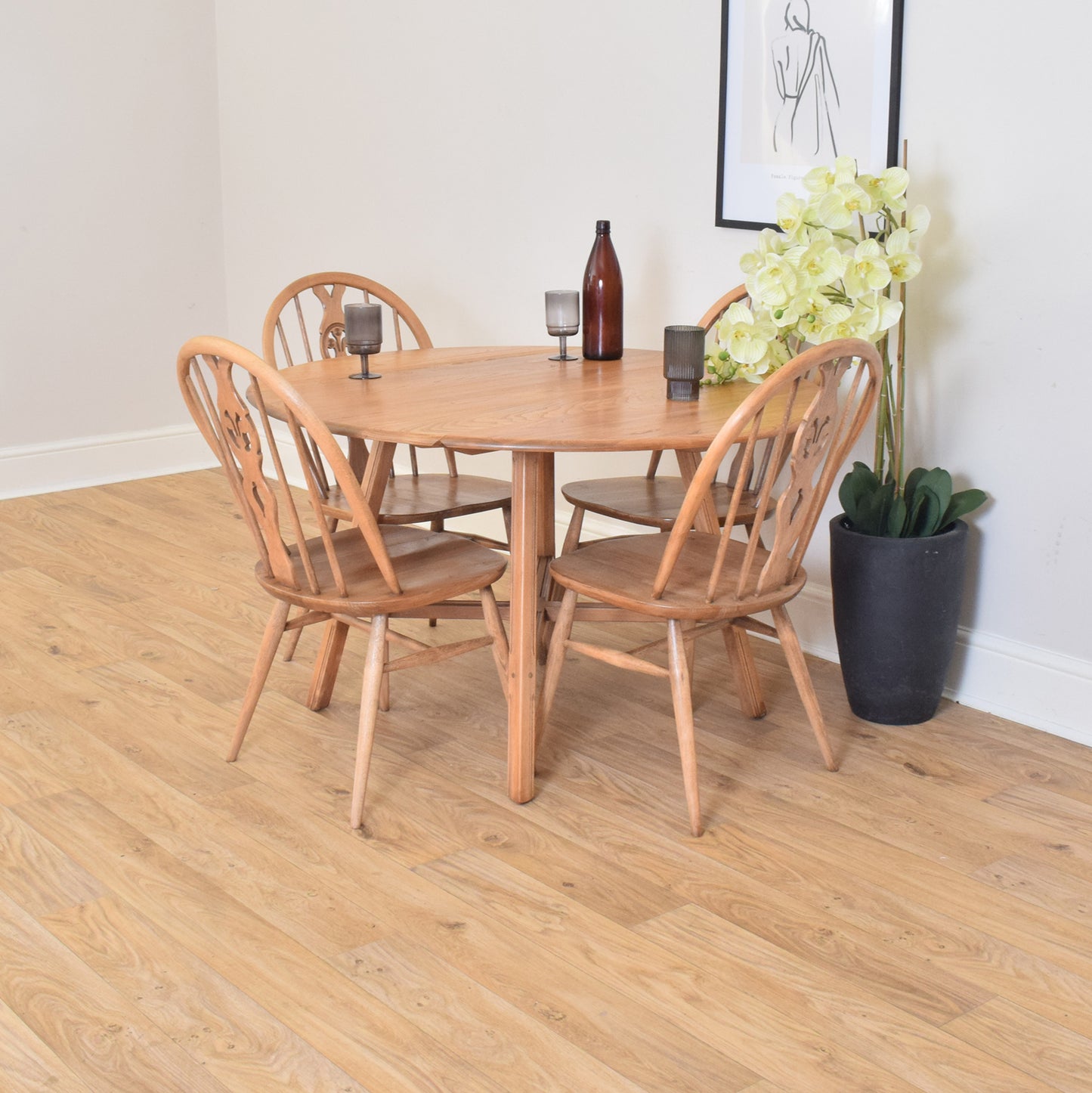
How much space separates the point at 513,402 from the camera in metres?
2.35

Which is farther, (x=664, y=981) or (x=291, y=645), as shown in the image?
(x=291, y=645)

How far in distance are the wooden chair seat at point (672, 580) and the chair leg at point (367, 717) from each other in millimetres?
358

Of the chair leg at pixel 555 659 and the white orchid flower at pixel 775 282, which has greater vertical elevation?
the white orchid flower at pixel 775 282

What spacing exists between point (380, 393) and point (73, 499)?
2.39 m

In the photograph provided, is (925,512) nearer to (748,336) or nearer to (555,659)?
(748,336)

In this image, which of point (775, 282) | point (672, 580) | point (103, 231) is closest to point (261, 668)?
point (672, 580)

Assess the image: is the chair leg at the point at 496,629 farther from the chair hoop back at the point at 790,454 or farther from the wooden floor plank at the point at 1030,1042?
the wooden floor plank at the point at 1030,1042

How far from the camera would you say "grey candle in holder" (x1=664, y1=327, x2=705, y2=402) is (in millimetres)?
2352

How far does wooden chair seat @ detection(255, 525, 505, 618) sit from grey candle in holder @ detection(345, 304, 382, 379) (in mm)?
376

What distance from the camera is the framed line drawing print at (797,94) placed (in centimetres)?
271

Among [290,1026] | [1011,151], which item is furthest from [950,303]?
[290,1026]

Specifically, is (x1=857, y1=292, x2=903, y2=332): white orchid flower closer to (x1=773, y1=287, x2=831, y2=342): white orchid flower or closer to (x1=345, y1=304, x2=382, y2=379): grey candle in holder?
(x1=773, y1=287, x2=831, y2=342): white orchid flower

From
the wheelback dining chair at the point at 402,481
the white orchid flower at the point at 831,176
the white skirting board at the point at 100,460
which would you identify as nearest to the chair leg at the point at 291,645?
the wheelback dining chair at the point at 402,481

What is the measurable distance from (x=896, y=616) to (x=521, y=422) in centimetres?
91
